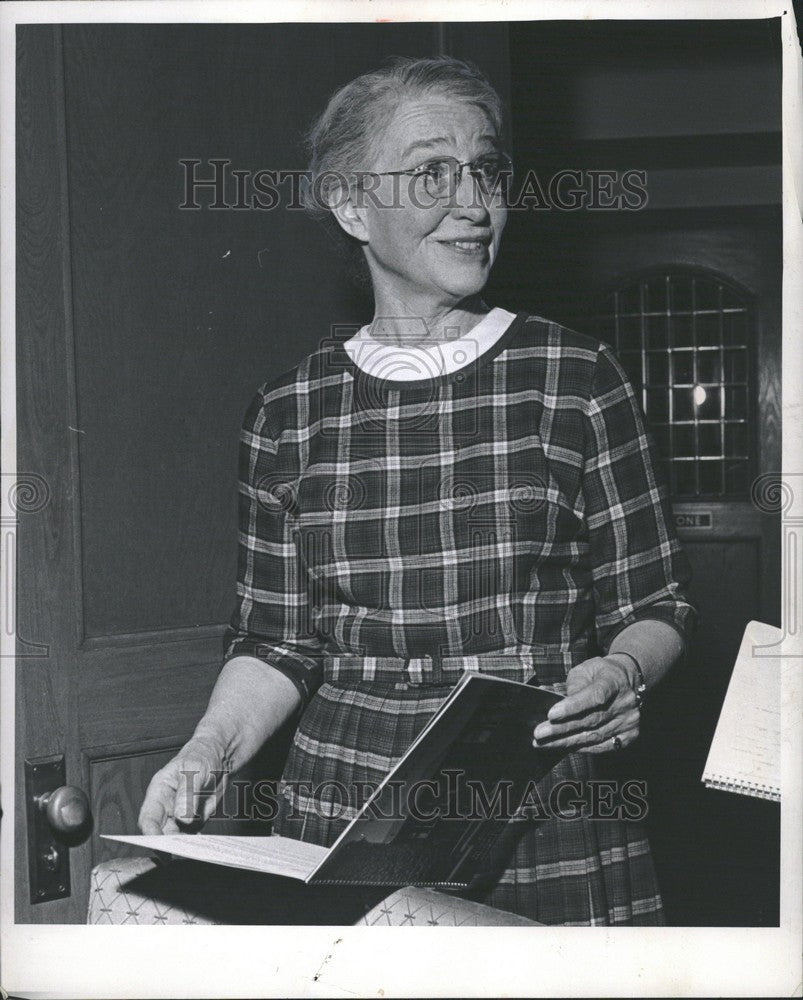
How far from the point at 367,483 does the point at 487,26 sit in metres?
0.52

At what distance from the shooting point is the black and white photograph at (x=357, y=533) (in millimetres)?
1070

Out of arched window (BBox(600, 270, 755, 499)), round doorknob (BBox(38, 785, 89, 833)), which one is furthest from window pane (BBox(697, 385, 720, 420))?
round doorknob (BBox(38, 785, 89, 833))

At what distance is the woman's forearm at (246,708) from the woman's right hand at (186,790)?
0.8 inches

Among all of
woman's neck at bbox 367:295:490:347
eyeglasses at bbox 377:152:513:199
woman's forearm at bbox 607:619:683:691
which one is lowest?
woman's forearm at bbox 607:619:683:691

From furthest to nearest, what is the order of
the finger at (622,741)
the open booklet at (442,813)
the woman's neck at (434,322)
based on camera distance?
the woman's neck at (434,322), the finger at (622,741), the open booklet at (442,813)

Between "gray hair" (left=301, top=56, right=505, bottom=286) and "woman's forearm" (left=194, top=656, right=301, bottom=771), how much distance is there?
1.55 ft

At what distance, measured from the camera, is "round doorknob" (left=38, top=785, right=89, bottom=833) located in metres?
1.16

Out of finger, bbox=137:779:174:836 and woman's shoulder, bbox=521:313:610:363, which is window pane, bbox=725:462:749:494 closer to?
woman's shoulder, bbox=521:313:610:363

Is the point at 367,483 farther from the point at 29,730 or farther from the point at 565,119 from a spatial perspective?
the point at 565,119

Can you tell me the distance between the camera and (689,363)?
2049 mm

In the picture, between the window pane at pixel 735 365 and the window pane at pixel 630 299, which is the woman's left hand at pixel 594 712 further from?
the window pane at pixel 630 299

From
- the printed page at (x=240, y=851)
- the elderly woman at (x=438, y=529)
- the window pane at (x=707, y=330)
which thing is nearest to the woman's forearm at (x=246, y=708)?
the elderly woman at (x=438, y=529)

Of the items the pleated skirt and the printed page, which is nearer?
the printed page

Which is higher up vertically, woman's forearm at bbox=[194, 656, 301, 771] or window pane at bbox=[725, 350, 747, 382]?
window pane at bbox=[725, 350, 747, 382]
